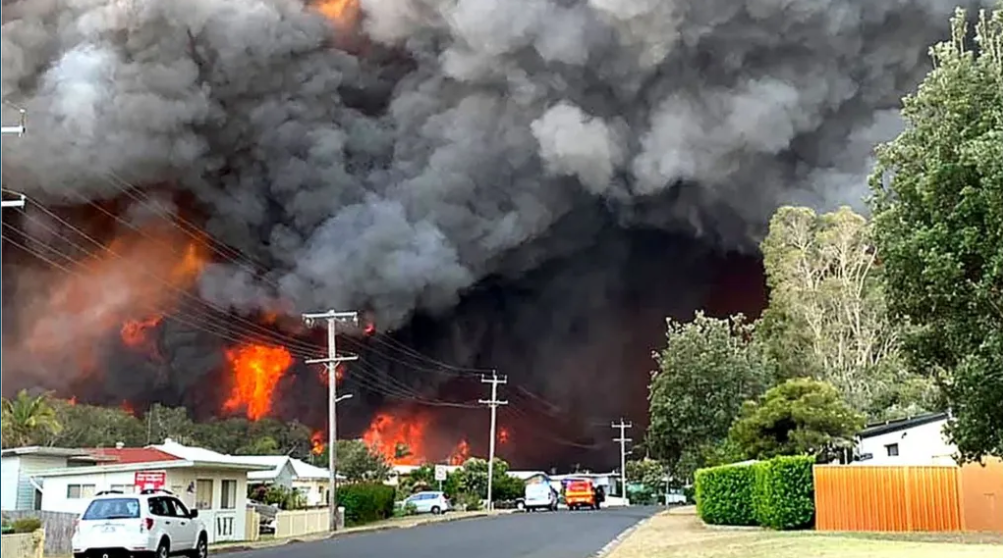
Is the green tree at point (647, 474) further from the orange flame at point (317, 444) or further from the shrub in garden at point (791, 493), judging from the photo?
the shrub in garden at point (791, 493)

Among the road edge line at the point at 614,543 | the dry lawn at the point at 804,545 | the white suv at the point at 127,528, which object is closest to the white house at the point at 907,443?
the road edge line at the point at 614,543

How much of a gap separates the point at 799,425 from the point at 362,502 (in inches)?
791

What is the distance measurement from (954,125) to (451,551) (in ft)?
45.4

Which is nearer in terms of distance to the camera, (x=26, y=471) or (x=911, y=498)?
(x=911, y=498)

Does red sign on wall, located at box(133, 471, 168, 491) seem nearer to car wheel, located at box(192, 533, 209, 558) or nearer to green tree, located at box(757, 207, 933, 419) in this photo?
car wheel, located at box(192, 533, 209, 558)

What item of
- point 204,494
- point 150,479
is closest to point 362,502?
point 204,494

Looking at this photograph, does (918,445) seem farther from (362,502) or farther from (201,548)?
(201,548)

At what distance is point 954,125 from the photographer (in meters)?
20.4

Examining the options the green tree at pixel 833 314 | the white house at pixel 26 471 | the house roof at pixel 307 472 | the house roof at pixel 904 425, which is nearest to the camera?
the white house at pixel 26 471

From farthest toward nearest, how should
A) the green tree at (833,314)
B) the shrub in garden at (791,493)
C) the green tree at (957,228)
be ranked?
the green tree at (833,314) < the shrub in garden at (791,493) < the green tree at (957,228)

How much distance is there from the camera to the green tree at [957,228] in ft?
62.7

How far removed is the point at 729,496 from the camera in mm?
34094

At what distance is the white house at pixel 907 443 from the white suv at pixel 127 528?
25.9 metres

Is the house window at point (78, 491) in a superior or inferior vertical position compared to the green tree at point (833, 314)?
inferior
